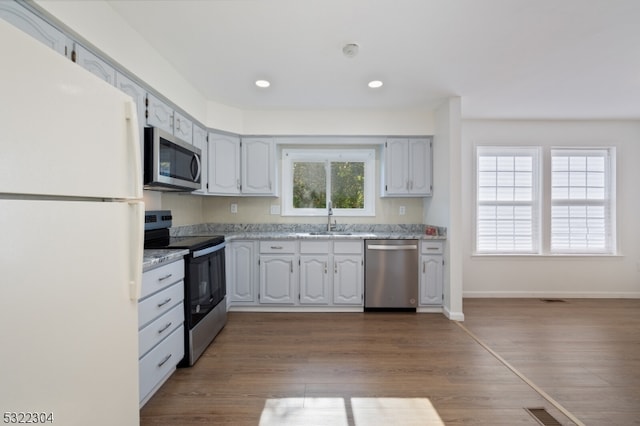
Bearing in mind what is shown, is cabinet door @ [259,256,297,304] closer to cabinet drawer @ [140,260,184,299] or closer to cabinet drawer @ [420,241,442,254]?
cabinet drawer @ [140,260,184,299]

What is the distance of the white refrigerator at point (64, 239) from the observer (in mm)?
646

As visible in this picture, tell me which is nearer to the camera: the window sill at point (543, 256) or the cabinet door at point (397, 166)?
the cabinet door at point (397, 166)

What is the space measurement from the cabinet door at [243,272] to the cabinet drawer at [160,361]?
124cm

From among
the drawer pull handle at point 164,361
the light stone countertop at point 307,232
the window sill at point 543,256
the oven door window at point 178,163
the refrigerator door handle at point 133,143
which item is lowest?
the drawer pull handle at point 164,361

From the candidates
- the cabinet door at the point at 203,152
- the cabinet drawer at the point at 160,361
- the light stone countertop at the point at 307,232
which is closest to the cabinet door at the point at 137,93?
the cabinet door at the point at 203,152

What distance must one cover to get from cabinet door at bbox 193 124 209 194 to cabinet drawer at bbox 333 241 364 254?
162 centimetres

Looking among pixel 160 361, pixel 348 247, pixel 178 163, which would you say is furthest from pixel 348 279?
pixel 178 163

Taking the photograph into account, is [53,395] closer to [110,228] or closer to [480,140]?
[110,228]

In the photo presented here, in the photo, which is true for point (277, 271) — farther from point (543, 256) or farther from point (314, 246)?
point (543, 256)

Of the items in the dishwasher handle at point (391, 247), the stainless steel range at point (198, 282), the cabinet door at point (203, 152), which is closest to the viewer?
the stainless steel range at point (198, 282)

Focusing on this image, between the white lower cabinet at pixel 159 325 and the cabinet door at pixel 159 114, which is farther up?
the cabinet door at pixel 159 114

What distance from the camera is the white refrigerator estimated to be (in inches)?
25.5

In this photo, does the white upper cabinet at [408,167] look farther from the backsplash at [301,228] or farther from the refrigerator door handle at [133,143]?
the refrigerator door handle at [133,143]

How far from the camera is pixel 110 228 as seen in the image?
930 millimetres
